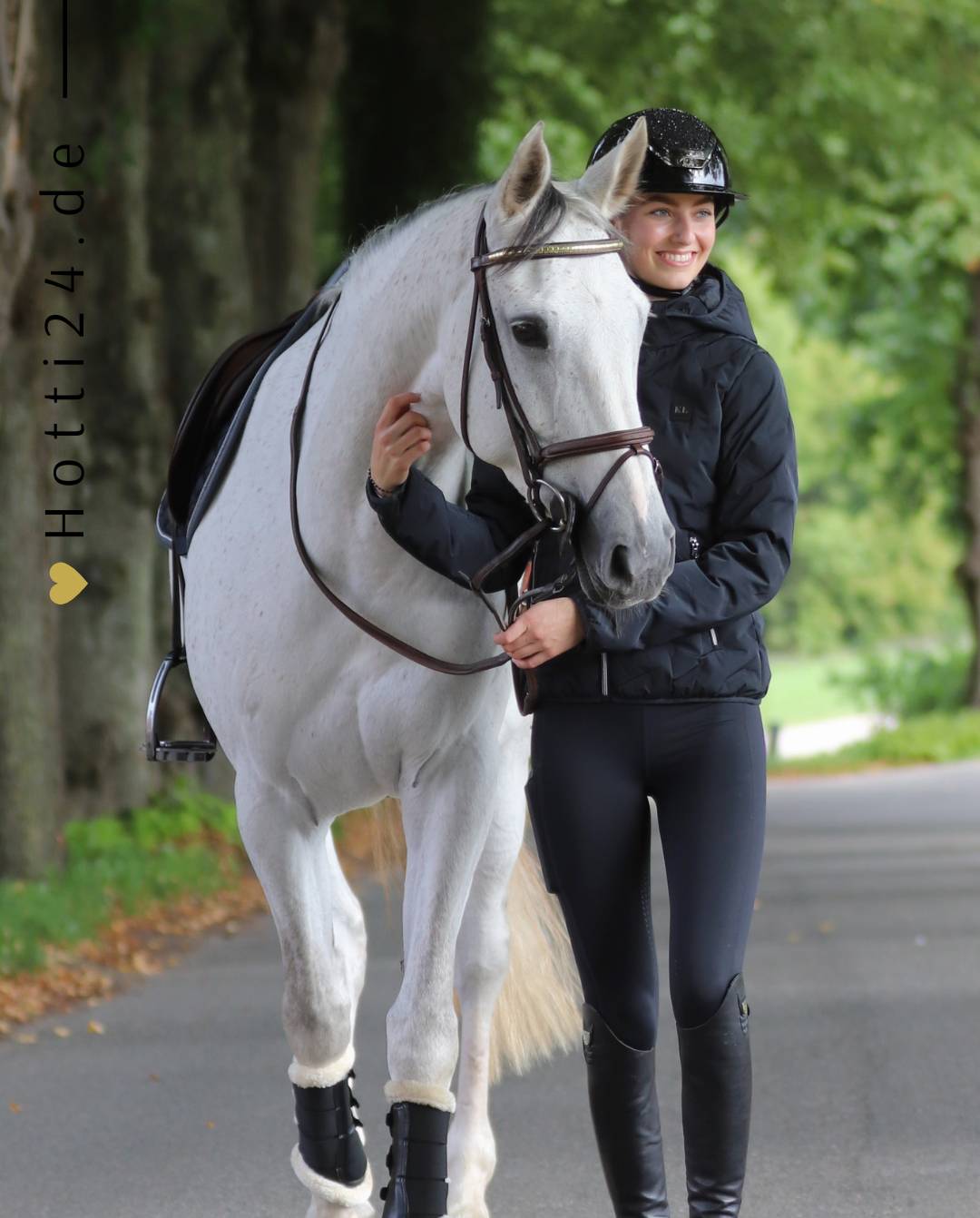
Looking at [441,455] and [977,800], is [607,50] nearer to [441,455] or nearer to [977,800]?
[977,800]

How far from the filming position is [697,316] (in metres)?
4.07

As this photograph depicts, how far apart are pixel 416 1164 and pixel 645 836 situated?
0.88 m

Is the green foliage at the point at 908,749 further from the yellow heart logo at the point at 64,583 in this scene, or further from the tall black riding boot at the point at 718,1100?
the tall black riding boot at the point at 718,1100

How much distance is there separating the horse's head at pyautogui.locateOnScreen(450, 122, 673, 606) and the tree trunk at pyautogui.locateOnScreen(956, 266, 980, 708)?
2466 centimetres

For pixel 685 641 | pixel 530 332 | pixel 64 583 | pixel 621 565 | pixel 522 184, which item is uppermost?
pixel 522 184

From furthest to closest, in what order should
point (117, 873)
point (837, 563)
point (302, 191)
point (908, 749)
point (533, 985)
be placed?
point (837, 563) < point (908, 749) < point (302, 191) < point (117, 873) < point (533, 985)

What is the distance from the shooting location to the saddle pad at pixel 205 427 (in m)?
4.98

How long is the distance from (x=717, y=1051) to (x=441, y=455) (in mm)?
1377

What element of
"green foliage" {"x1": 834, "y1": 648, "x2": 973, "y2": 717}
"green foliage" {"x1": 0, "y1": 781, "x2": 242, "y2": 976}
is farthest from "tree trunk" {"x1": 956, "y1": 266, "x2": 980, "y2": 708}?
"green foliage" {"x1": 0, "y1": 781, "x2": 242, "y2": 976}

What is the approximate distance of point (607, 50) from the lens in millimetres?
20062

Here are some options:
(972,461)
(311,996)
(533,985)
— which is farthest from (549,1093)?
(972,461)

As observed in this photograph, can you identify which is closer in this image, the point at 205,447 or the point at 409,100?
the point at 205,447

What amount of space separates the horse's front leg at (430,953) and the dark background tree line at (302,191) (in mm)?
5454

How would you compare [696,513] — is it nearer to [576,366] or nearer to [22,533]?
[576,366]
